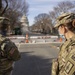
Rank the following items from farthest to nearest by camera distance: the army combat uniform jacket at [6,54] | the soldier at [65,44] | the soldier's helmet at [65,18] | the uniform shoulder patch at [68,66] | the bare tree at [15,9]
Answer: the bare tree at [15,9], the army combat uniform jacket at [6,54], the soldier's helmet at [65,18], the soldier at [65,44], the uniform shoulder patch at [68,66]

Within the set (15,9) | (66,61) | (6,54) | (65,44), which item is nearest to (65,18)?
(65,44)

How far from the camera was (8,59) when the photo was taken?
14.6 ft

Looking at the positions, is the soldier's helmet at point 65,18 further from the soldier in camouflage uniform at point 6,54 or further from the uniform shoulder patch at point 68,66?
the soldier in camouflage uniform at point 6,54

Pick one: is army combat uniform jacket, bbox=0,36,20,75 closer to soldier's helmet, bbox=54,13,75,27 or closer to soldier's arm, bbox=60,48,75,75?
soldier's helmet, bbox=54,13,75,27

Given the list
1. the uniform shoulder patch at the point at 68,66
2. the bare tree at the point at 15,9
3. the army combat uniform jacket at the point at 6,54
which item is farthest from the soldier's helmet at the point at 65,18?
the bare tree at the point at 15,9

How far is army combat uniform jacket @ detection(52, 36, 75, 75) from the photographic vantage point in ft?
9.09

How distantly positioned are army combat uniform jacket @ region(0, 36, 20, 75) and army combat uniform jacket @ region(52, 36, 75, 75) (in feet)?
4.05

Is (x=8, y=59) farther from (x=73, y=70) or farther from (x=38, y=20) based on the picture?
(x=38, y=20)

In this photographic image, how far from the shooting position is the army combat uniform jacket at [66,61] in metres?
2.77

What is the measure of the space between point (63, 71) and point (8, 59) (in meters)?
1.59

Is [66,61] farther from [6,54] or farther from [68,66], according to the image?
[6,54]

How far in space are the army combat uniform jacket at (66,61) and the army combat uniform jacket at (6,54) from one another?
4.05 feet

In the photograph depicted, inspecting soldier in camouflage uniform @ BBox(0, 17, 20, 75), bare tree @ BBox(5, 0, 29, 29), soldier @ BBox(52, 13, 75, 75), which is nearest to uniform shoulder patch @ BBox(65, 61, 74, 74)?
soldier @ BBox(52, 13, 75, 75)

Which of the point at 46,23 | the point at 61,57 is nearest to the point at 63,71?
the point at 61,57
